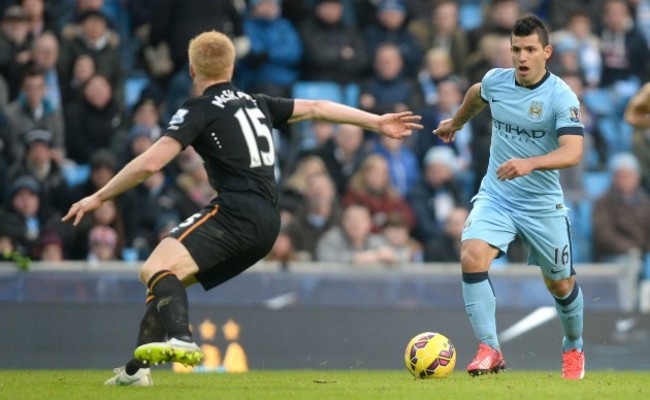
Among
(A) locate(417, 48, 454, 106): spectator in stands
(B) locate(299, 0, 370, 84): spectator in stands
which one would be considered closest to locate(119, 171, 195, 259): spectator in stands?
(B) locate(299, 0, 370, 84): spectator in stands

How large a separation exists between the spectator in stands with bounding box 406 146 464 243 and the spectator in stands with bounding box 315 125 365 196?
76 centimetres

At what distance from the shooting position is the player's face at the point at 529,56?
9625 millimetres

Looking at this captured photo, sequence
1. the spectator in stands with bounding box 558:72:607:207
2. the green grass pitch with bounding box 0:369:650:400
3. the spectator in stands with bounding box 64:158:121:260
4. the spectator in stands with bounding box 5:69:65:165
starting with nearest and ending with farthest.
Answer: the green grass pitch with bounding box 0:369:650:400
the spectator in stands with bounding box 64:158:121:260
the spectator in stands with bounding box 5:69:65:165
the spectator in stands with bounding box 558:72:607:207

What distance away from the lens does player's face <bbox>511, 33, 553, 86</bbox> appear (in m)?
9.62

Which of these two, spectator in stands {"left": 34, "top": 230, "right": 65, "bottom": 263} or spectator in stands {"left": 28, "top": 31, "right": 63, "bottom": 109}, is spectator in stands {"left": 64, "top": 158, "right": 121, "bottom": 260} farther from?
spectator in stands {"left": 28, "top": 31, "right": 63, "bottom": 109}

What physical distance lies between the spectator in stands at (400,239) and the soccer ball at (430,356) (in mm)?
5033

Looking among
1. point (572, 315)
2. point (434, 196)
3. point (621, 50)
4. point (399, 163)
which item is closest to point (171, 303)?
point (572, 315)

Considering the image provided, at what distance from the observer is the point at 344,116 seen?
915 centimetres

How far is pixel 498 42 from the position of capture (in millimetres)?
17141

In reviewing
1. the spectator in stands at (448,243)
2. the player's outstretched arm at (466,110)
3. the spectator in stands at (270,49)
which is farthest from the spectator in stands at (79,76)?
the player's outstretched arm at (466,110)

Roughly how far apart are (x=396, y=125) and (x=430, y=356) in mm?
1666

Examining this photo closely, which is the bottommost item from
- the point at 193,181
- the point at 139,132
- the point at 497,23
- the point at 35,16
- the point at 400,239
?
the point at 400,239

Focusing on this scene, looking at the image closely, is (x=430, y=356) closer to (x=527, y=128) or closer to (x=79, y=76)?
(x=527, y=128)

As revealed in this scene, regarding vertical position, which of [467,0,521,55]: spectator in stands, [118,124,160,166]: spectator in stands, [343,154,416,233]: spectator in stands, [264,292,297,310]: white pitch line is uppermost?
[467,0,521,55]: spectator in stands
